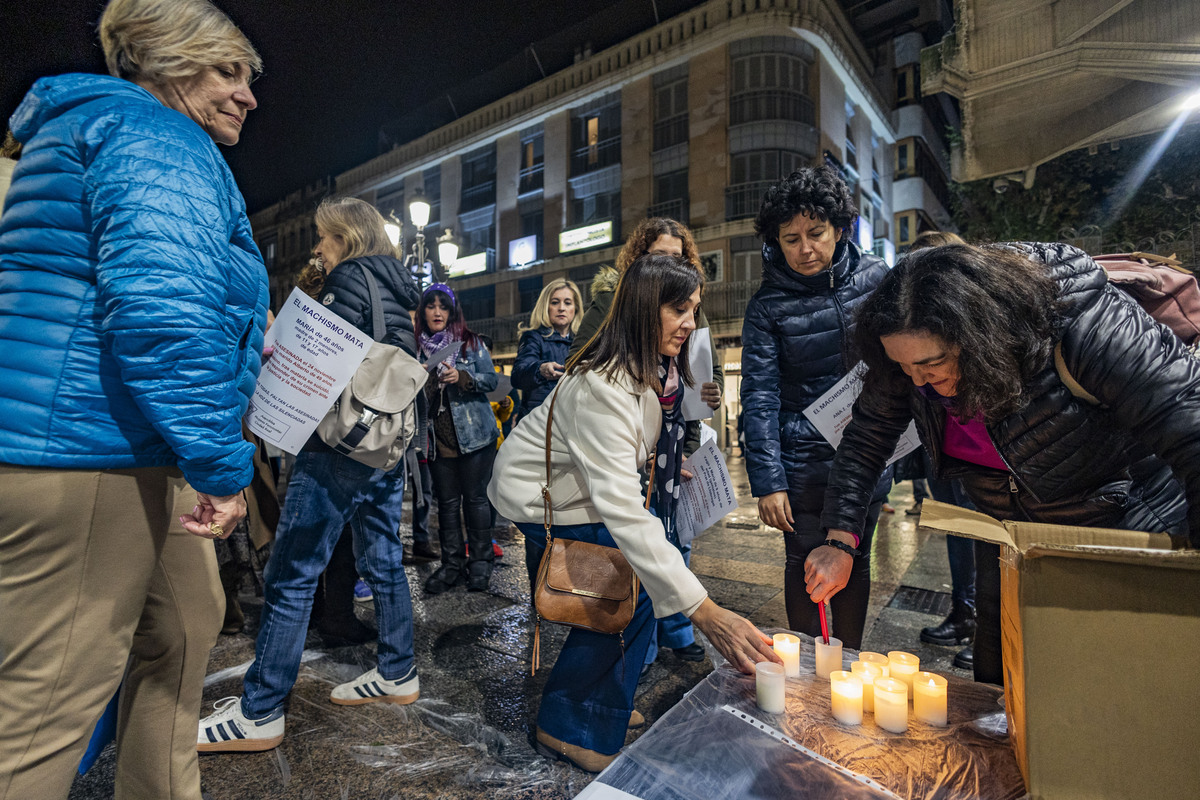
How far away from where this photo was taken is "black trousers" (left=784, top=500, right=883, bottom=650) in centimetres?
220

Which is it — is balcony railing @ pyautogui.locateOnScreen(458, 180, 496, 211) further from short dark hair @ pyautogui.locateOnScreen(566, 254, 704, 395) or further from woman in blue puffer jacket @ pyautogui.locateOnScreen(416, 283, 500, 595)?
short dark hair @ pyautogui.locateOnScreen(566, 254, 704, 395)

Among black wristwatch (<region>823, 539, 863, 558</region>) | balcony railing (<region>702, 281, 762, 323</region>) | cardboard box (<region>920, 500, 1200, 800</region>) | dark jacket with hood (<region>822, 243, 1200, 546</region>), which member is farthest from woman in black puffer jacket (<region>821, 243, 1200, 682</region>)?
balcony railing (<region>702, 281, 762, 323</region>)

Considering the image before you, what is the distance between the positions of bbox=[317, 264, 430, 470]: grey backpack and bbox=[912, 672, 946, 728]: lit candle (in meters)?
1.89

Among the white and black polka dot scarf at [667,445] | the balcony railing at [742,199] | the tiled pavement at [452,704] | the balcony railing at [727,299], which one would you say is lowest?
the tiled pavement at [452,704]

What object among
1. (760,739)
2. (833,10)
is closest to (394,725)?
(760,739)

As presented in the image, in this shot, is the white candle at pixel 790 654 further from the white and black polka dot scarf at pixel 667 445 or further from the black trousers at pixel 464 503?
the black trousers at pixel 464 503

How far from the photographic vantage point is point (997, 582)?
1.74 m

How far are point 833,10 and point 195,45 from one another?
27.1 m

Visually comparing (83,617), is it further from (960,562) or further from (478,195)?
(478,195)

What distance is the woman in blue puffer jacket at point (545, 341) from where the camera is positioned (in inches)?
157

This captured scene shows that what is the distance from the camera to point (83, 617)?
1.16 meters

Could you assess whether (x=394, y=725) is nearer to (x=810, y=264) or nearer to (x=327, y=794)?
(x=327, y=794)

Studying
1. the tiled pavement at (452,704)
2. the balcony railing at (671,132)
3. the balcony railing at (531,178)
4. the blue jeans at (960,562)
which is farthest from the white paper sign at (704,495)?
the balcony railing at (531,178)

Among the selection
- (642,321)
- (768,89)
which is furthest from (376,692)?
(768,89)
